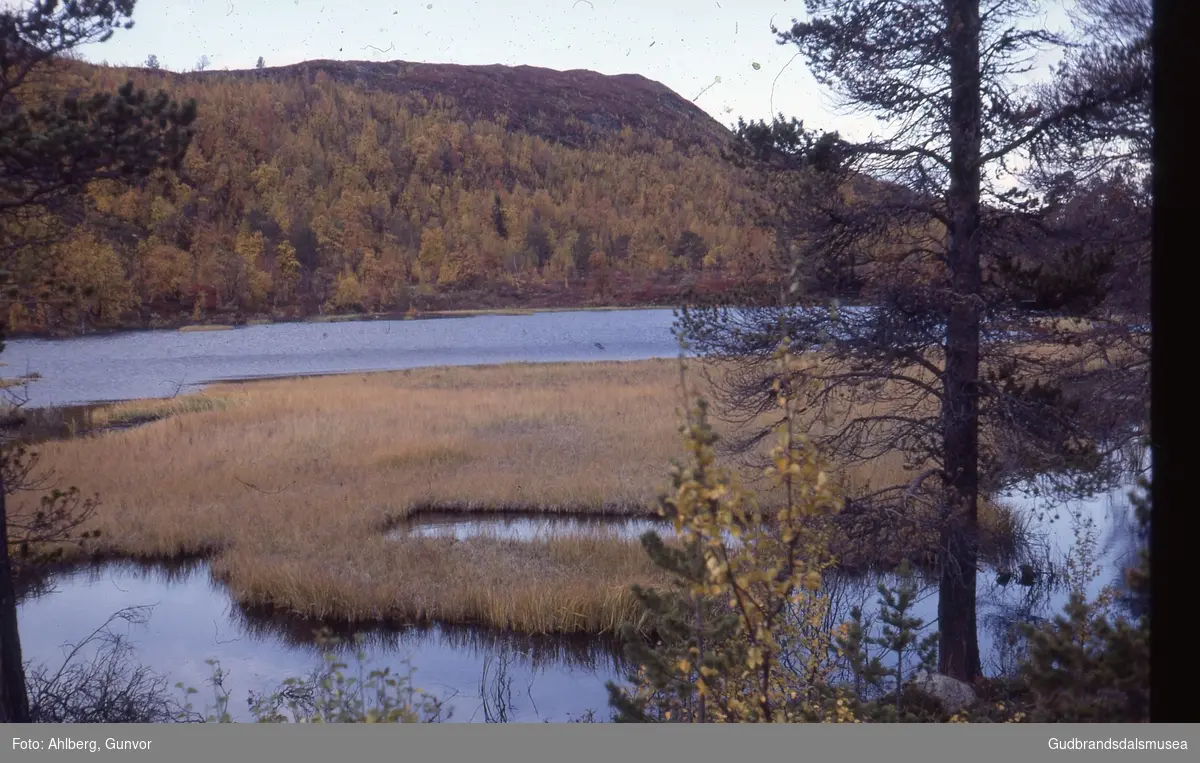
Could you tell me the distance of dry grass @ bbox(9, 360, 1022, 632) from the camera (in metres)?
8.12

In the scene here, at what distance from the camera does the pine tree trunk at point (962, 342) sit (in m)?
6.38

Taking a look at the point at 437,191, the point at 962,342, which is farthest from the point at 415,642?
the point at 437,191

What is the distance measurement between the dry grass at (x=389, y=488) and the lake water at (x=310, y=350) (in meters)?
2.34

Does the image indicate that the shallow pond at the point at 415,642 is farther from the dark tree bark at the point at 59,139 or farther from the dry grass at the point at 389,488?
the dark tree bark at the point at 59,139

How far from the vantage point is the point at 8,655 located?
5121 millimetres

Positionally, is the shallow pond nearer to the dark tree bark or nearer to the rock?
the rock

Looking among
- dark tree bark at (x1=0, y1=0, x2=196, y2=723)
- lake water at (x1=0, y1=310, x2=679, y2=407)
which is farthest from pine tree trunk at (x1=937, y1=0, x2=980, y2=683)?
lake water at (x1=0, y1=310, x2=679, y2=407)

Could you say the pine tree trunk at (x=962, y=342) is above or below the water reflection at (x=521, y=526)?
above

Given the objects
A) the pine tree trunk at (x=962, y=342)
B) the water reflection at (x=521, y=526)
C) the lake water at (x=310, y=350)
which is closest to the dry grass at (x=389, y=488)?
the water reflection at (x=521, y=526)

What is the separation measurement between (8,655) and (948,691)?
6406mm

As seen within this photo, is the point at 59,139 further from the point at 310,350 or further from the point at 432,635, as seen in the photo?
the point at 310,350

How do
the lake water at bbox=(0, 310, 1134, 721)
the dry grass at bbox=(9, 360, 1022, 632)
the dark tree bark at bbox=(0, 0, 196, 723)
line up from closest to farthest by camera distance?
the dark tree bark at bbox=(0, 0, 196, 723) < the lake water at bbox=(0, 310, 1134, 721) < the dry grass at bbox=(9, 360, 1022, 632)

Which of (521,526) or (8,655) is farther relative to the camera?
(521,526)

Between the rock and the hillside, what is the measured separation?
4.19 m
